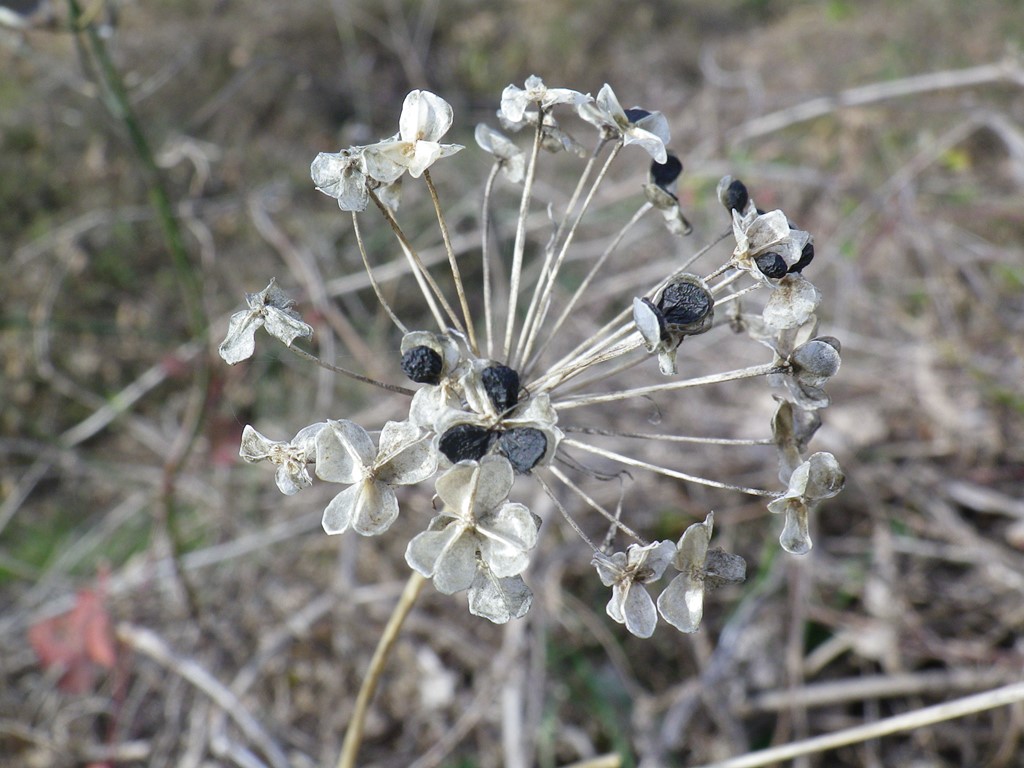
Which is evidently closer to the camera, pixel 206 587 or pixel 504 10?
pixel 206 587

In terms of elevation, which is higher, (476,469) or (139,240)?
(476,469)

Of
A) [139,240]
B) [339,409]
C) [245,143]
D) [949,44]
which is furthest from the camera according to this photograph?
[949,44]

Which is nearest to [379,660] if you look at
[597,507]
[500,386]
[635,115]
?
[597,507]

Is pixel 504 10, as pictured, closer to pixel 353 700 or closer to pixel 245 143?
pixel 245 143

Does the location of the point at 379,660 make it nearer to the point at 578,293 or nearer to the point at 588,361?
the point at 588,361

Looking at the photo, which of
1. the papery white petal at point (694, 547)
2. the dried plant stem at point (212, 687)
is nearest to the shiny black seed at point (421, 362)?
the papery white petal at point (694, 547)

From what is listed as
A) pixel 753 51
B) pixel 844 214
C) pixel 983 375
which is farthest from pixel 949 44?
pixel 983 375

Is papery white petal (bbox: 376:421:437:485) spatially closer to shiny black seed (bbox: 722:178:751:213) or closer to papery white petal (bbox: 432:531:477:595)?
papery white petal (bbox: 432:531:477:595)
